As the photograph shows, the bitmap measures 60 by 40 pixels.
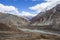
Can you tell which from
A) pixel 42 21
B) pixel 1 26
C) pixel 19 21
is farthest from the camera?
pixel 42 21

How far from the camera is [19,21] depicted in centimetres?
10581

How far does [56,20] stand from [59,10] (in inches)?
689

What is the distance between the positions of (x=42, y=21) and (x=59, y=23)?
983 inches

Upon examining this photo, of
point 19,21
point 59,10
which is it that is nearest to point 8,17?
point 19,21

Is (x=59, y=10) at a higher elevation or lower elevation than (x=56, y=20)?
higher

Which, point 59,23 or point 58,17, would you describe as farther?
point 58,17

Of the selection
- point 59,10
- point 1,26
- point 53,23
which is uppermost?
point 59,10

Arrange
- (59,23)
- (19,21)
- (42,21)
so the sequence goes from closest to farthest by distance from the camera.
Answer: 1. (59,23)
2. (19,21)
3. (42,21)

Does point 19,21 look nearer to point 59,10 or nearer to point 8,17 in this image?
point 8,17

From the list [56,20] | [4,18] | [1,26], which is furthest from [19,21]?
[1,26]

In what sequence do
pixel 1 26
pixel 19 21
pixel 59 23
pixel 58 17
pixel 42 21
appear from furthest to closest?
pixel 42 21
pixel 19 21
pixel 58 17
pixel 59 23
pixel 1 26

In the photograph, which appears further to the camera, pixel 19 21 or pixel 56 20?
pixel 19 21

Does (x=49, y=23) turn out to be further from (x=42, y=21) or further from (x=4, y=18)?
(x=4, y=18)

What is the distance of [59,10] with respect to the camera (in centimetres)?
11138
